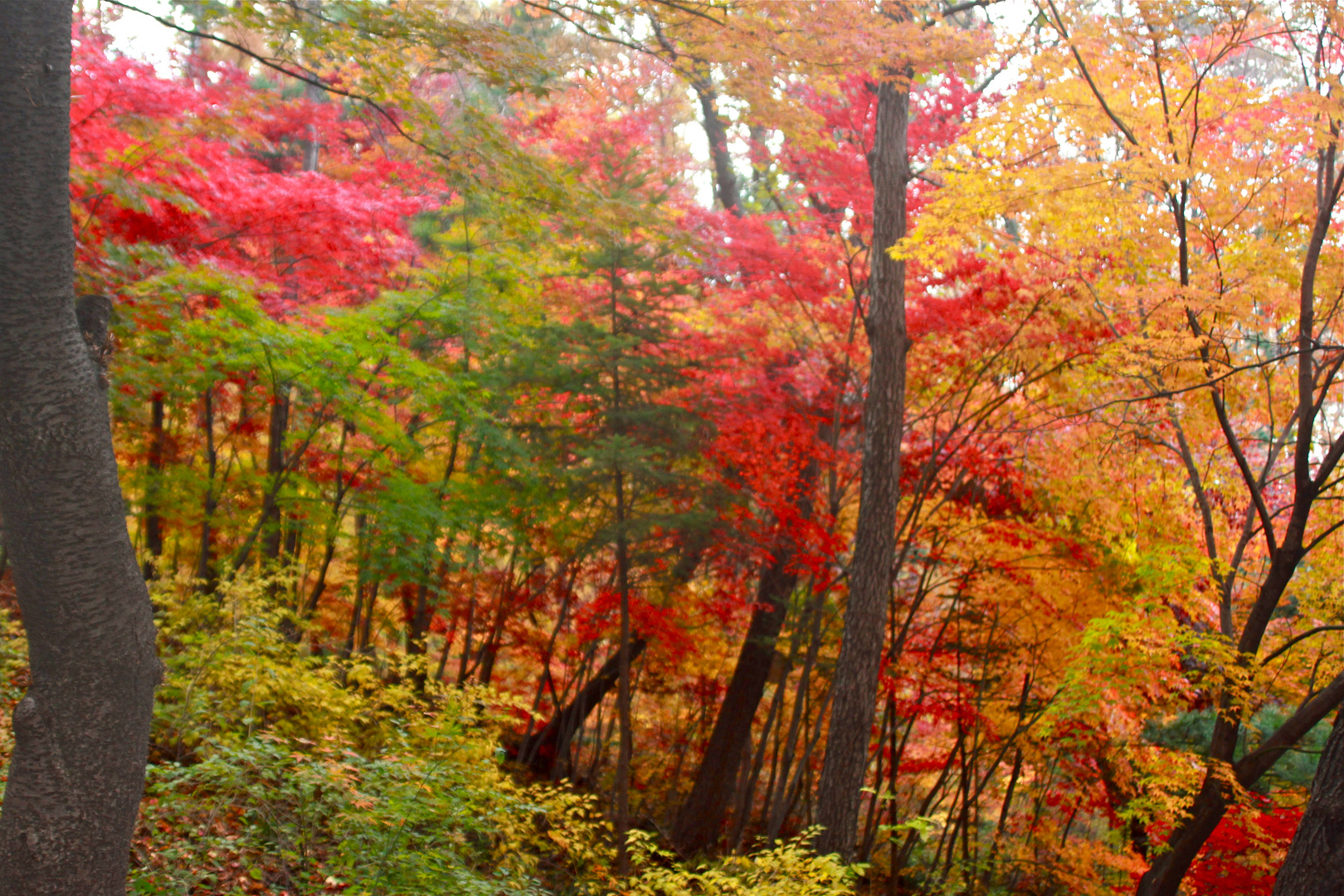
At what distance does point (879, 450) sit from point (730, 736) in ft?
16.0

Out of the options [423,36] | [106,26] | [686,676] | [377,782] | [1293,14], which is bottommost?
[686,676]

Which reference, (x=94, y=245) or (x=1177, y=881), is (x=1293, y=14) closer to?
(x=1177, y=881)

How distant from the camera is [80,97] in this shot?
630cm

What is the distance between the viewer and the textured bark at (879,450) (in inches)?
273

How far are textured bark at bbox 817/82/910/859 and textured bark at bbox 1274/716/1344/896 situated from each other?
132 inches

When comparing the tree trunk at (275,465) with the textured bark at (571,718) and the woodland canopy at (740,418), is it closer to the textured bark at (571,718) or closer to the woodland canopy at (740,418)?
the woodland canopy at (740,418)

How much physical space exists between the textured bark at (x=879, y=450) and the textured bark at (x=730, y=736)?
313 cm

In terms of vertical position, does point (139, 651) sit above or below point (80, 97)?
below

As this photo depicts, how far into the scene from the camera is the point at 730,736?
1048 centimetres

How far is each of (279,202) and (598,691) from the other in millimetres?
7535

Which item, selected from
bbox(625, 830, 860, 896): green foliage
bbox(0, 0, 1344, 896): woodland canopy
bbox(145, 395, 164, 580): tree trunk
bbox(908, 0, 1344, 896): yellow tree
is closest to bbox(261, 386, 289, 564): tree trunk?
bbox(0, 0, 1344, 896): woodland canopy

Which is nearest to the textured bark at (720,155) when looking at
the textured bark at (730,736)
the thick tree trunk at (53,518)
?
the textured bark at (730,736)

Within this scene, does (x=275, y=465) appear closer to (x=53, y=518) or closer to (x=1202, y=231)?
(x=53, y=518)

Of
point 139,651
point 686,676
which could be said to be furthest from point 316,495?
point 686,676
